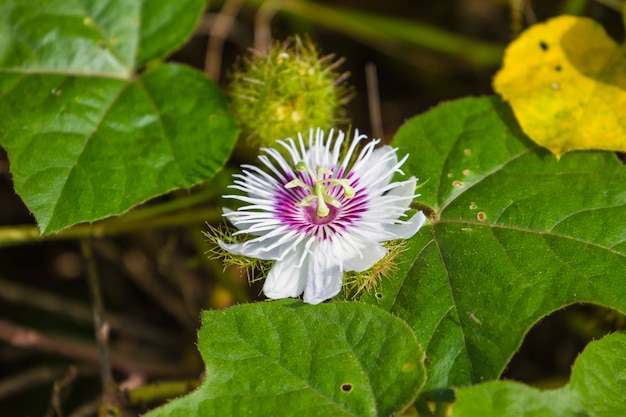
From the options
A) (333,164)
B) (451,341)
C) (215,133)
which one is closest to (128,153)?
(215,133)

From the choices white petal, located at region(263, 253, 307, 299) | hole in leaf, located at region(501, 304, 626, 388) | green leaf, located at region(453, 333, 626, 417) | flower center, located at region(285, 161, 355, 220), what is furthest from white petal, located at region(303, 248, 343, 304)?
hole in leaf, located at region(501, 304, 626, 388)

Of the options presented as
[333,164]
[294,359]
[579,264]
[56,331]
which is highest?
[333,164]

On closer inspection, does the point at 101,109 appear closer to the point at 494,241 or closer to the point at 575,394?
the point at 494,241

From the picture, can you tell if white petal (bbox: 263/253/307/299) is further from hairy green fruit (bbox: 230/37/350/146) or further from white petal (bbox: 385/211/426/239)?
hairy green fruit (bbox: 230/37/350/146)

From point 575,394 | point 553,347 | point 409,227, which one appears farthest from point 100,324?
point 553,347

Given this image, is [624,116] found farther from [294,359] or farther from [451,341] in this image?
[294,359]

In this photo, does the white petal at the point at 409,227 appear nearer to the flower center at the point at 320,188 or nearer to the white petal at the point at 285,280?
the flower center at the point at 320,188

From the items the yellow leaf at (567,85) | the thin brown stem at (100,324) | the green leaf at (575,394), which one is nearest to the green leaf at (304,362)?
the green leaf at (575,394)
